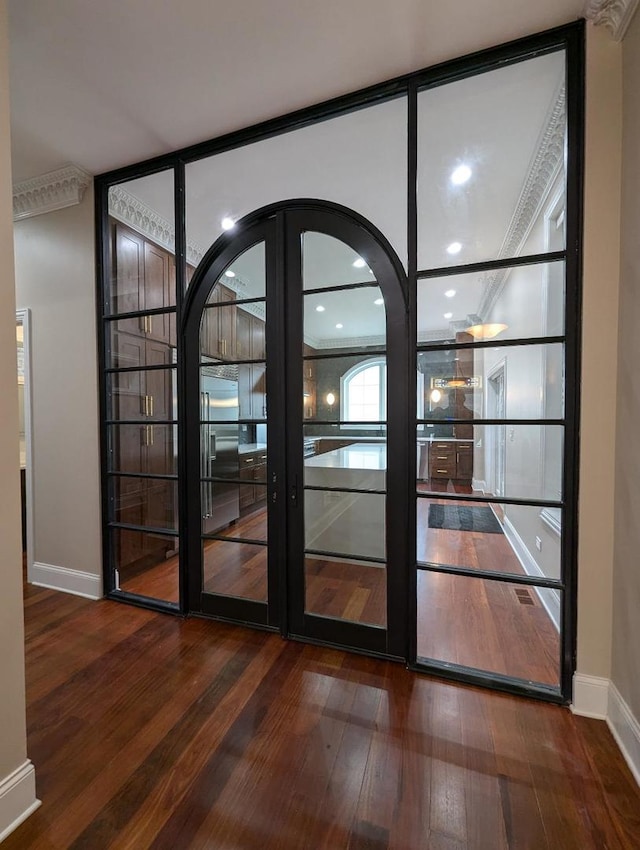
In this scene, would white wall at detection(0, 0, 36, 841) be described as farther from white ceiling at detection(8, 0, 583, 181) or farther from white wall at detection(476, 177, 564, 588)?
white wall at detection(476, 177, 564, 588)

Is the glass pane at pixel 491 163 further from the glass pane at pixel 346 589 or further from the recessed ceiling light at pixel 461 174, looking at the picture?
the glass pane at pixel 346 589

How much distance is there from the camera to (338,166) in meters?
2.26

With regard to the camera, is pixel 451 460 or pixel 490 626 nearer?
pixel 451 460

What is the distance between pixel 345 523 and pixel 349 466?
361mm

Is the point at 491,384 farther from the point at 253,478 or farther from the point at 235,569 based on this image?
the point at 235,569

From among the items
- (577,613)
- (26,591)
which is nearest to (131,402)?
(26,591)

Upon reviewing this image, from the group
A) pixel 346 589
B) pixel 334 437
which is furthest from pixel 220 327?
pixel 346 589

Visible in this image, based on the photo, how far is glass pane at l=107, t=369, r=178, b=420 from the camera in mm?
2713

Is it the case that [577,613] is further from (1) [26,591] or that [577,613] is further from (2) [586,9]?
(1) [26,591]

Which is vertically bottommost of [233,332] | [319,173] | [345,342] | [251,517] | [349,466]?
[251,517]

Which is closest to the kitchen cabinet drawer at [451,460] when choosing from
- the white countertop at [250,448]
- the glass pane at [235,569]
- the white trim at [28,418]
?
the white countertop at [250,448]

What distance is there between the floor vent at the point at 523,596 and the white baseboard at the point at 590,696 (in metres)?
0.38

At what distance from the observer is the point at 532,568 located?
1938mm

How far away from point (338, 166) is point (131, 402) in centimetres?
221
